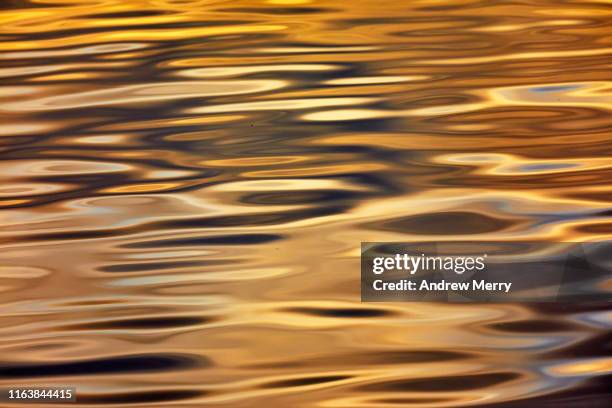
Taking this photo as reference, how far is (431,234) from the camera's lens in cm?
81

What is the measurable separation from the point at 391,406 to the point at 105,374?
55cm

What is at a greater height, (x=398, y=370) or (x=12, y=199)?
(x=12, y=199)

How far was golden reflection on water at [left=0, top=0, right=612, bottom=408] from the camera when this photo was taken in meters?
0.81

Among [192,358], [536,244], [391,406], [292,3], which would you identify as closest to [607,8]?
[536,244]

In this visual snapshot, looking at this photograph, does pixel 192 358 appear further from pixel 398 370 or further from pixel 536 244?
pixel 536 244

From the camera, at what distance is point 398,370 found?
2.67 ft

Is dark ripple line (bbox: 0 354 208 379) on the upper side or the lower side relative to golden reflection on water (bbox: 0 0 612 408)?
lower

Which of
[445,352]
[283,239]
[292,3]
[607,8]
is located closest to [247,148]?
[283,239]

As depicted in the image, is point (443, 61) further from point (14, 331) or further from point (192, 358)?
point (14, 331)

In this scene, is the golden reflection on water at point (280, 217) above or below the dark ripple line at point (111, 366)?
above

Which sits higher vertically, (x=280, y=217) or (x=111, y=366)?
(x=280, y=217)

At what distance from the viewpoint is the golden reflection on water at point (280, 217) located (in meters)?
0.81

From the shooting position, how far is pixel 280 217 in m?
0.81

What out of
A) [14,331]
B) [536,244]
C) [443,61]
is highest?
[443,61]
